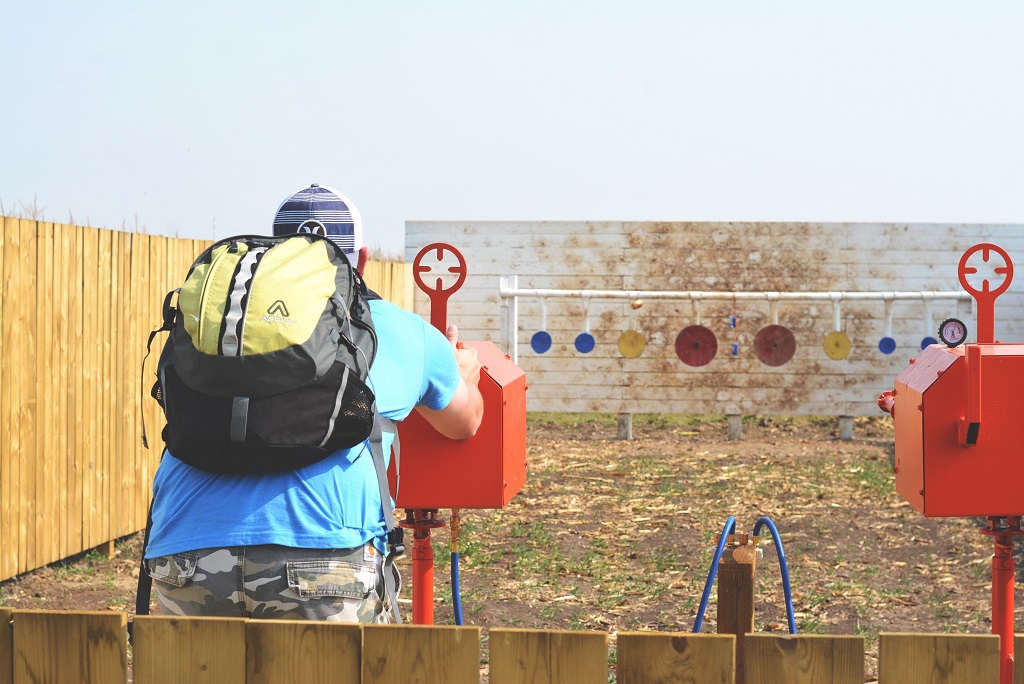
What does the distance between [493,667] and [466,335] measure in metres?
11.2

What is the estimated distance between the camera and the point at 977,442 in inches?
122

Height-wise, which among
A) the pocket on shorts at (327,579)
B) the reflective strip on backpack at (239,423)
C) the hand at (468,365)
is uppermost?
the hand at (468,365)

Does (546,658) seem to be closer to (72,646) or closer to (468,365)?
(72,646)

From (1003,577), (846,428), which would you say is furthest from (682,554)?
(846,428)

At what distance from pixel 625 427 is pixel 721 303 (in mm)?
1722

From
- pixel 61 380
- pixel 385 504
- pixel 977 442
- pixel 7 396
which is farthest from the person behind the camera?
pixel 61 380

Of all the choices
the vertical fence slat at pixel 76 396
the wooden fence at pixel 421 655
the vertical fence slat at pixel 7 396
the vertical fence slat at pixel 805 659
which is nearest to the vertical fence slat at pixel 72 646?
the wooden fence at pixel 421 655

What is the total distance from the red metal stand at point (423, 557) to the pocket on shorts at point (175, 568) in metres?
1.38

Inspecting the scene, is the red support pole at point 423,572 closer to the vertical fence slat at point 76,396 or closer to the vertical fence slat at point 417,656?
the vertical fence slat at point 417,656

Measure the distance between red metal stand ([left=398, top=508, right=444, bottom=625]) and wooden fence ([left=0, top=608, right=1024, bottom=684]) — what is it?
1.61 m

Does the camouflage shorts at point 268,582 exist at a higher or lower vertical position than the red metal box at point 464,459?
lower

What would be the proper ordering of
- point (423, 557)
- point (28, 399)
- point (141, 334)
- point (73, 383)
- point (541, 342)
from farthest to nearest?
point (541, 342) < point (141, 334) < point (73, 383) < point (28, 399) < point (423, 557)

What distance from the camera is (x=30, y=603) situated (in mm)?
5602

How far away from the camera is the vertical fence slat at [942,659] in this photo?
5.35 ft
